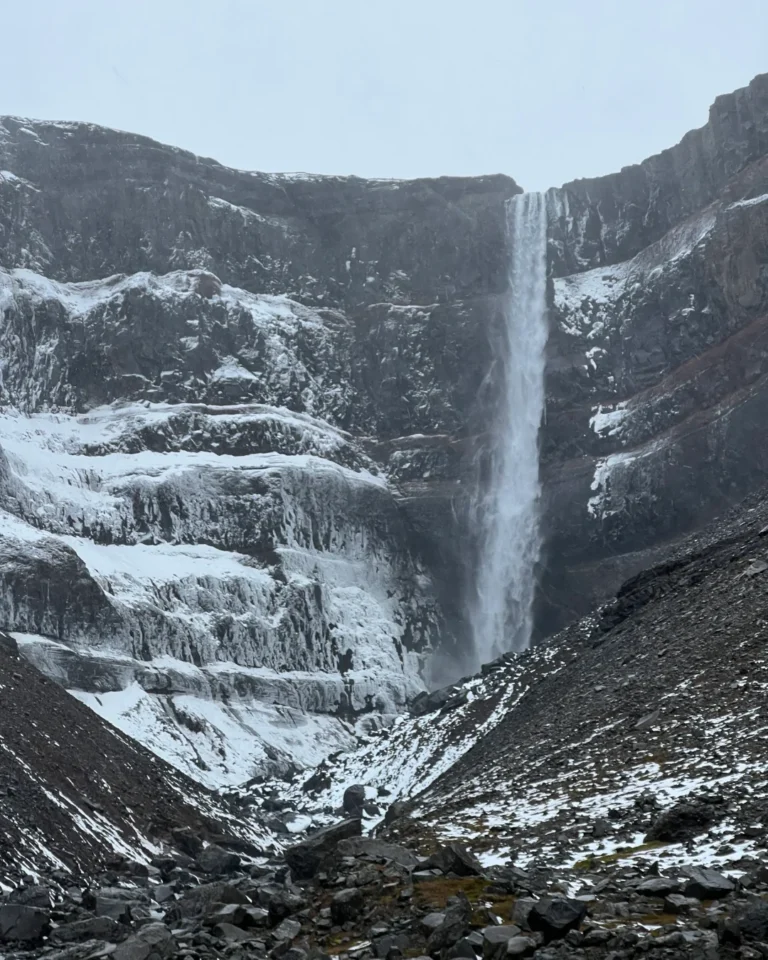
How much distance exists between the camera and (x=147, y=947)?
25.3 m

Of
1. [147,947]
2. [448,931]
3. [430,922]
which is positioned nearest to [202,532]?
[147,947]

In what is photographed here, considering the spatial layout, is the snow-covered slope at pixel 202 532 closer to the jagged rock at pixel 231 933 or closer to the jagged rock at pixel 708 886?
the jagged rock at pixel 231 933

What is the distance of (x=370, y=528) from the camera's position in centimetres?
12519

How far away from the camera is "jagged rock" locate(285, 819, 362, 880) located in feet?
134

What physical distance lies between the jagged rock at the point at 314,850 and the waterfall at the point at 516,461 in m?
73.2

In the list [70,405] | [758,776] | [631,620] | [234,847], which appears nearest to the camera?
[758,776]

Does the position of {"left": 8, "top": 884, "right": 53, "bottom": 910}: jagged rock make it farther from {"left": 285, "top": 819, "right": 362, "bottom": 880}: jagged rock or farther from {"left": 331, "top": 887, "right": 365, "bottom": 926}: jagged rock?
{"left": 331, "top": 887, "right": 365, "bottom": 926}: jagged rock

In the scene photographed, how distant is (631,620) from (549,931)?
53.0 metres

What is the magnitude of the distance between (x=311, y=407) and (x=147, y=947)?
10978 centimetres

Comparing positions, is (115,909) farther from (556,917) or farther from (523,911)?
(556,917)

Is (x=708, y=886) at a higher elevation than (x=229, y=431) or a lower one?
lower

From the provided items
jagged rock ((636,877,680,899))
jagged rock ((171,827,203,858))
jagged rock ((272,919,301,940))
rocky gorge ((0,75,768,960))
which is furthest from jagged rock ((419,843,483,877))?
jagged rock ((171,827,203,858))

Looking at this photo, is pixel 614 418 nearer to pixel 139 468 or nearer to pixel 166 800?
pixel 139 468

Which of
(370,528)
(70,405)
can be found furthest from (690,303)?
(70,405)
